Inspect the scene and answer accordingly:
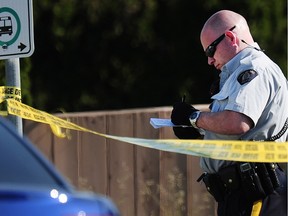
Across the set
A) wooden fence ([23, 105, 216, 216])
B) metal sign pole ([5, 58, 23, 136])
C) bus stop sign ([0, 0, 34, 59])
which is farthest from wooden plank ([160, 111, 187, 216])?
bus stop sign ([0, 0, 34, 59])

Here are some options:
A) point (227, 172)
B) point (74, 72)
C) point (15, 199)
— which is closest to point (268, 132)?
point (227, 172)

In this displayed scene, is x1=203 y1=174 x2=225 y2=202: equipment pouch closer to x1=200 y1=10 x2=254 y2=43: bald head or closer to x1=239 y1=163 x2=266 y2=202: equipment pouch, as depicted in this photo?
x1=239 y1=163 x2=266 y2=202: equipment pouch

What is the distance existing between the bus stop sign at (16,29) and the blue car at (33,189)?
1.88m

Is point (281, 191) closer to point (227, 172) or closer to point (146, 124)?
point (227, 172)

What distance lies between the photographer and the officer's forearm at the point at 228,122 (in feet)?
15.1

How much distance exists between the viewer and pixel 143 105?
12125 millimetres

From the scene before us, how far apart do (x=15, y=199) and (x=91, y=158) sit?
329cm

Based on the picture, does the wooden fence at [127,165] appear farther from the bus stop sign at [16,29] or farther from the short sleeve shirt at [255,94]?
the short sleeve shirt at [255,94]

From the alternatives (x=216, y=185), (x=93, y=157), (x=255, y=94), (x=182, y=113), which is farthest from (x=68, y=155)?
(x=255, y=94)

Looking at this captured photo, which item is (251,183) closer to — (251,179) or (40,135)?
Answer: (251,179)

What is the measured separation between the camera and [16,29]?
210 inches

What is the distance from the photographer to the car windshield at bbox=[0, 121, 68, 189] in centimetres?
317

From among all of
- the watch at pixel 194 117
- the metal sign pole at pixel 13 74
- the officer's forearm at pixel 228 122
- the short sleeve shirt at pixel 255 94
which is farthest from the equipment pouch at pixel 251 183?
the metal sign pole at pixel 13 74

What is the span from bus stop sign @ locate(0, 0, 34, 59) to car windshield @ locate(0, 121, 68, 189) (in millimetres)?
1920
